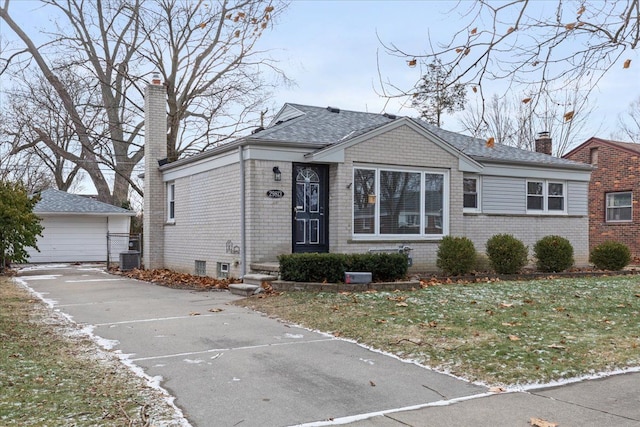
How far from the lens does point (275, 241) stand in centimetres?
1441

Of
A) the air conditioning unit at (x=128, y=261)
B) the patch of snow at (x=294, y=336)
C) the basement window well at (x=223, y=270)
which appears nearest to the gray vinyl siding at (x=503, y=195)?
the basement window well at (x=223, y=270)

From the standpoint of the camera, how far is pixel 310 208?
48.9ft

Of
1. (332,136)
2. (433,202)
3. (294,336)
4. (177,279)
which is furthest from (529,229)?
(294,336)

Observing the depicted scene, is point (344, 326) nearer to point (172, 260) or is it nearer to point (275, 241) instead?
point (275, 241)

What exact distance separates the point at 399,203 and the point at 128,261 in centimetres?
1007

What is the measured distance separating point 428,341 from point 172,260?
12.9 m

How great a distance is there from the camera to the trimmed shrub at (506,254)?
583 inches

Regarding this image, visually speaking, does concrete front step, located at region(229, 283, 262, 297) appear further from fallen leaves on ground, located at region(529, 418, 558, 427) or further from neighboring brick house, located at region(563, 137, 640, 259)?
neighboring brick house, located at region(563, 137, 640, 259)

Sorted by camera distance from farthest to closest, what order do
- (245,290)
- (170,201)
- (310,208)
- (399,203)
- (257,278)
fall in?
(170,201)
(399,203)
(310,208)
(257,278)
(245,290)

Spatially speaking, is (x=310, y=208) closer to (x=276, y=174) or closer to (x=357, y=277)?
(x=276, y=174)

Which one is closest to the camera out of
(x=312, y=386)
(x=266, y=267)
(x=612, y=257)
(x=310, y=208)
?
(x=312, y=386)

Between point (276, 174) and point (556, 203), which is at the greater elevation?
point (276, 174)

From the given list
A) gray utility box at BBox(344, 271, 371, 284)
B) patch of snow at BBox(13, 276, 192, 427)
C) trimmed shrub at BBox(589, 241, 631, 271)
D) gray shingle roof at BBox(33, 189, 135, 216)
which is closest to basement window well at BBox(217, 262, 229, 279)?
gray utility box at BBox(344, 271, 371, 284)

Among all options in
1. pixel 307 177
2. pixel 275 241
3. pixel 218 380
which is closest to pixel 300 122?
pixel 307 177
